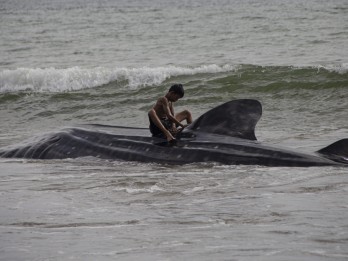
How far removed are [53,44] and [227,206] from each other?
81.4ft

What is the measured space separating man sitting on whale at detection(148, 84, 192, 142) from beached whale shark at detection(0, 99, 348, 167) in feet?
0.41

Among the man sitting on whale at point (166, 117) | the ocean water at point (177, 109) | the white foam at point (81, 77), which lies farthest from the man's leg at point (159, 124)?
the white foam at point (81, 77)

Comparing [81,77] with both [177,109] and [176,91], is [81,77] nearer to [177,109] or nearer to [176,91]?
[177,109]

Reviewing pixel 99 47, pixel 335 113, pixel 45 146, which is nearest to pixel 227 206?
pixel 45 146

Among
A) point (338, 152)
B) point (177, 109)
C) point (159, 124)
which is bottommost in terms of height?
point (177, 109)

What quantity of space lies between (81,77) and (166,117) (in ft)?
39.1

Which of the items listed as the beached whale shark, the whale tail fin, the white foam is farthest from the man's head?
the white foam

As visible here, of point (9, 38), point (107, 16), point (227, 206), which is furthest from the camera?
point (107, 16)

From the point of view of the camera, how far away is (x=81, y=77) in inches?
Result: 938

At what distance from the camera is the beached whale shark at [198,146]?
10555 millimetres

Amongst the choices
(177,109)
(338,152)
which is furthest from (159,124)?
(177,109)

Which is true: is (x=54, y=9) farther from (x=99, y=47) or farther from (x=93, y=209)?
(x=93, y=209)

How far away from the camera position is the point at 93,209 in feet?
28.2

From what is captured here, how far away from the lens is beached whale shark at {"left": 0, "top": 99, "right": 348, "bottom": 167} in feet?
34.6
